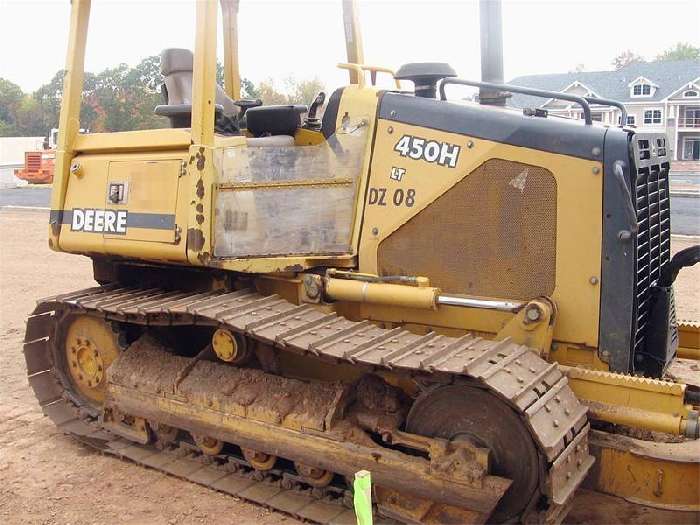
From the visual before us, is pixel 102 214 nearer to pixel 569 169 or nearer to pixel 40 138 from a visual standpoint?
pixel 569 169

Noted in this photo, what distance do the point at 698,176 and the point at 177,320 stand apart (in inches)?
1405

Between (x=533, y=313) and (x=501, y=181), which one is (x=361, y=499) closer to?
(x=533, y=313)

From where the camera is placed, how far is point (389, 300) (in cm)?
462

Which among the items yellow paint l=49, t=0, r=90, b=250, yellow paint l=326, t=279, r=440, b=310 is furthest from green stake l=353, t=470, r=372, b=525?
yellow paint l=49, t=0, r=90, b=250

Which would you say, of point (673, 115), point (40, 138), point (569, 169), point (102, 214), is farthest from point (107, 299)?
point (673, 115)

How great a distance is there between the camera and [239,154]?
503cm

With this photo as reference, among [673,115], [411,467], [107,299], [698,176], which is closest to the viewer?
[411,467]

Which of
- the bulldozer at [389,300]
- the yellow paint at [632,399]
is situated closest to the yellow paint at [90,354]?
the bulldozer at [389,300]

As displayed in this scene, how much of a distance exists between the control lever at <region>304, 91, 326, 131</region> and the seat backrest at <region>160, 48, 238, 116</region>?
86cm

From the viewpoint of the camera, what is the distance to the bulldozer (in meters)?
4.07

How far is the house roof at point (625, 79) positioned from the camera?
56.4m

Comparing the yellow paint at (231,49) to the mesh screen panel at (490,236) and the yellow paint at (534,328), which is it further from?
the yellow paint at (534,328)

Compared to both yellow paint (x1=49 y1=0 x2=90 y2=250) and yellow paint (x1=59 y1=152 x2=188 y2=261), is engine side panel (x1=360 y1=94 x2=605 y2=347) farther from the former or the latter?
yellow paint (x1=49 y1=0 x2=90 y2=250)

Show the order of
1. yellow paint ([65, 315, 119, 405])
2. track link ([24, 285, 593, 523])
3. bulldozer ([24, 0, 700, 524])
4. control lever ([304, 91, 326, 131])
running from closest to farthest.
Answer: track link ([24, 285, 593, 523]), bulldozer ([24, 0, 700, 524]), control lever ([304, 91, 326, 131]), yellow paint ([65, 315, 119, 405])
